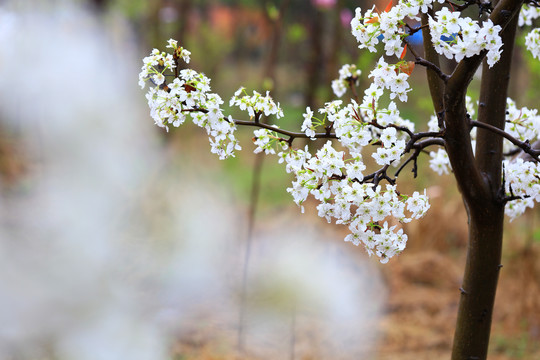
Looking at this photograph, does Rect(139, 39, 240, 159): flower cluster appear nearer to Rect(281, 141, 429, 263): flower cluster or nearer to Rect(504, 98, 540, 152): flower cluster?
Rect(281, 141, 429, 263): flower cluster

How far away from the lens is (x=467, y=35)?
129 cm

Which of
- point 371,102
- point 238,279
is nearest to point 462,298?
point 371,102

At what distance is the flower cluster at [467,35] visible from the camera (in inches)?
50.9

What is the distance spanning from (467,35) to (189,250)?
3825mm

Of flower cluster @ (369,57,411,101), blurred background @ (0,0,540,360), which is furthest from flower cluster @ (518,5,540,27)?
blurred background @ (0,0,540,360)

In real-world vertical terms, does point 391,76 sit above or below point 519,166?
above

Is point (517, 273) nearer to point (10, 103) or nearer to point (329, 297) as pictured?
point (329, 297)

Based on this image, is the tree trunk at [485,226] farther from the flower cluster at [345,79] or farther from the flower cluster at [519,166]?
the flower cluster at [345,79]

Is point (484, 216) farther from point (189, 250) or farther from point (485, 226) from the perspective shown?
point (189, 250)

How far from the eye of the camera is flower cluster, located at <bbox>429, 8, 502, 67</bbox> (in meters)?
1.29

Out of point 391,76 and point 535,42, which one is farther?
point 535,42

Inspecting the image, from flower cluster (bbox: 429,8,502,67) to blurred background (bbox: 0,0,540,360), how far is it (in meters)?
1.85

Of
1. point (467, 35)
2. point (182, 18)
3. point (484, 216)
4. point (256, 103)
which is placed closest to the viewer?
point (467, 35)

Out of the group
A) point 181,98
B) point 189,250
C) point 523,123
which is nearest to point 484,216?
point 523,123
